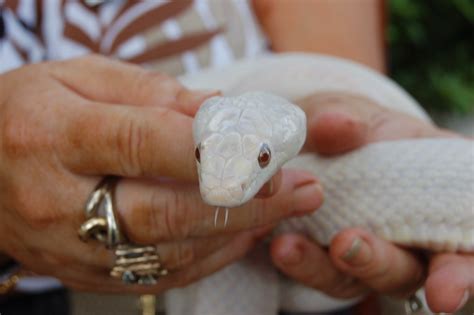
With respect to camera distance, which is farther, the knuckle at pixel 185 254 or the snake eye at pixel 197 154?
the knuckle at pixel 185 254

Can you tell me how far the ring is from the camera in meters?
0.79

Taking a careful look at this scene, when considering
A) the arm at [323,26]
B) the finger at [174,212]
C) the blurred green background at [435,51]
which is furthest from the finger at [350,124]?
the blurred green background at [435,51]

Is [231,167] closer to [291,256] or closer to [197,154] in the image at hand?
[197,154]

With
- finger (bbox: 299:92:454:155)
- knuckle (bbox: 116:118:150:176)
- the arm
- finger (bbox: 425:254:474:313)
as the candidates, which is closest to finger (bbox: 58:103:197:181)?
knuckle (bbox: 116:118:150:176)

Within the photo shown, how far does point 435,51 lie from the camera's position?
2629 mm

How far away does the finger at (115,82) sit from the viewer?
83 cm

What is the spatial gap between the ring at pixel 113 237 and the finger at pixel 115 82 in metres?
0.12

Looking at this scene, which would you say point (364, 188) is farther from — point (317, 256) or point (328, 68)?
point (328, 68)

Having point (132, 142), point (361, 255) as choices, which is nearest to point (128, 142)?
point (132, 142)

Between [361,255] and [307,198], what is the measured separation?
0.38ft

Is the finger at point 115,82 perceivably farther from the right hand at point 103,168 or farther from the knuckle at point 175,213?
the knuckle at point 175,213

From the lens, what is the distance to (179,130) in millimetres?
722

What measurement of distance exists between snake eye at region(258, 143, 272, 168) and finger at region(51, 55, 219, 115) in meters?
0.22

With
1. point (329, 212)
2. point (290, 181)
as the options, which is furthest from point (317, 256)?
point (290, 181)
